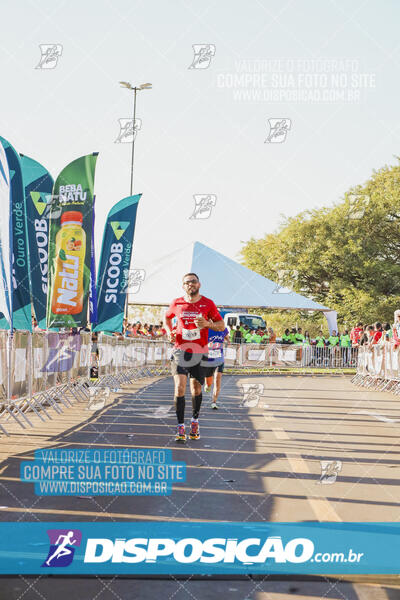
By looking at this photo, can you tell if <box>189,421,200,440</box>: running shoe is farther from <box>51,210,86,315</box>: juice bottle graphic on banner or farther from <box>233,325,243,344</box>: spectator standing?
<box>233,325,243,344</box>: spectator standing

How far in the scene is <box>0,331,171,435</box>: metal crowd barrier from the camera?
1048cm

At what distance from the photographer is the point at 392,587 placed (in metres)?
4.16

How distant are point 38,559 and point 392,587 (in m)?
1.94

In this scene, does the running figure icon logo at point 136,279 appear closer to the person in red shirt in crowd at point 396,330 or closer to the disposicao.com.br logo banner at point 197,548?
the person in red shirt in crowd at point 396,330

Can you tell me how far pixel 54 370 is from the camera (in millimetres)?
13367

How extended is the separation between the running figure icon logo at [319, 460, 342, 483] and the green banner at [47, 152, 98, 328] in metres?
8.84

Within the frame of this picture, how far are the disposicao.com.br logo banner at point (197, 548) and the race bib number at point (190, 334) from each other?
15.3 ft

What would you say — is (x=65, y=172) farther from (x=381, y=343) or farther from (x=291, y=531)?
(x=291, y=531)

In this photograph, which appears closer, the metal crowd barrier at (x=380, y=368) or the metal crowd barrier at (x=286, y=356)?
the metal crowd barrier at (x=380, y=368)

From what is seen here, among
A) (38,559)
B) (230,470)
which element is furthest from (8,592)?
(230,470)

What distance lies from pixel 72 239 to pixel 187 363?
7176 mm

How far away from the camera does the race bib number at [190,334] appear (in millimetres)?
9914

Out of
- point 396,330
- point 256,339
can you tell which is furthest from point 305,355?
point 396,330

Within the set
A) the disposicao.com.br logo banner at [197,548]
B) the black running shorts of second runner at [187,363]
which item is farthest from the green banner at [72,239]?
the disposicao.com.br logo banner at [197,548]
